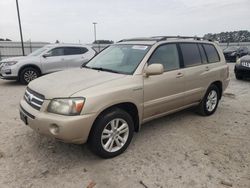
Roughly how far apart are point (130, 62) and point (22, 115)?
6.02 feet

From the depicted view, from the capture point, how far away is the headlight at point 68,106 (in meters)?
3.02

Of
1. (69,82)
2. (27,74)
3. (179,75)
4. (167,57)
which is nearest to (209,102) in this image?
(179,75)

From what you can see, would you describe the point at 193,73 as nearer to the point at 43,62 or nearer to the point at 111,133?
the point at 111,133

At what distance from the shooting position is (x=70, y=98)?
3.04 meters

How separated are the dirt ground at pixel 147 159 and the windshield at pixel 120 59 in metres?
1.25

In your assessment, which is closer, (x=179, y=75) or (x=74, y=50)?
(x=179, y=75)

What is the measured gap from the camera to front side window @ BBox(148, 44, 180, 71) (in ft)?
13.3

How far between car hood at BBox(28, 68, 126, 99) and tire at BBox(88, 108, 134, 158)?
47 cm

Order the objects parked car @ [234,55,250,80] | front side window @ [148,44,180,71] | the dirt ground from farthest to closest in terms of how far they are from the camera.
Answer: parked car @ [234,55,250,80], front side window @ [148,44,180,71], the dirt ground

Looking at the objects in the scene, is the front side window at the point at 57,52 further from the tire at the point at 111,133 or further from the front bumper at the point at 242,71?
the front bumper at the point at 242,71

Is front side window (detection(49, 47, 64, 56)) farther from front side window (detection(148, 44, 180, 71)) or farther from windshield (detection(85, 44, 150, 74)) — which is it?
front side window (detection(148, 44, 180, 71))

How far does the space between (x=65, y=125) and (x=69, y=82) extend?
2.44 ft

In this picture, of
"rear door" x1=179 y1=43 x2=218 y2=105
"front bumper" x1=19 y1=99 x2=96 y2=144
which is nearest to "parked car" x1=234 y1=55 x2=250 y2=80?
"rear door" x1=179 y1=43 x2=218 y2=105

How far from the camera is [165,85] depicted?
13.3 feet
